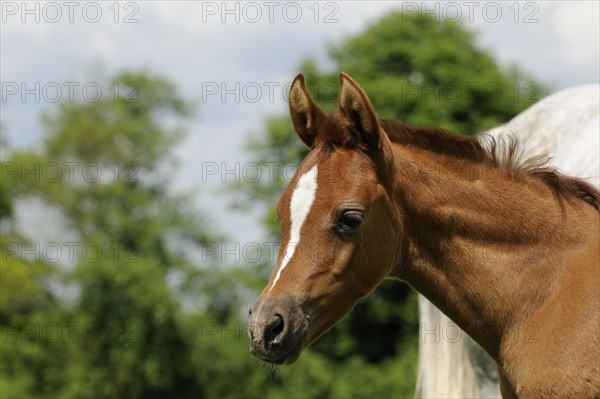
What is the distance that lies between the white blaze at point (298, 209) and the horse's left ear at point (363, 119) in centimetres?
41

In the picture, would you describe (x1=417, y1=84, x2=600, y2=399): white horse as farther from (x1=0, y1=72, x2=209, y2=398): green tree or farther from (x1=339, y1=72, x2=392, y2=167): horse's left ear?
(x1=0, y1=72, x2=209, y2=398): green tree

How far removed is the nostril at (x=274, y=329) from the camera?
5336mm

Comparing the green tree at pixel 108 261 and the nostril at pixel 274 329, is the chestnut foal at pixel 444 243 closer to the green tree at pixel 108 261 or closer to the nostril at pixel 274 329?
the nostril at pixel 274 329

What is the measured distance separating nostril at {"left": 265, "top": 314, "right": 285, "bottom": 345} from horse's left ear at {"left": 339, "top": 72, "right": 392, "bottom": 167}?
114 centimetres

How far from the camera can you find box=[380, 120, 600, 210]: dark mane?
19.8 feet

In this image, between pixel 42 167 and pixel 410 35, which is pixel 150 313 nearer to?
pixel 42 167

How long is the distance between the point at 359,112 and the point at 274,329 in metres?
1.32

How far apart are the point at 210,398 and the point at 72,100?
15.5m

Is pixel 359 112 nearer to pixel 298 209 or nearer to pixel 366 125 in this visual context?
pixel 366 125

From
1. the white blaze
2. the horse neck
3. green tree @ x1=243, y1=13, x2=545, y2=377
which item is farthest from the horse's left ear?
green tree @ x1=243, y1=13, x2=545, y2=377

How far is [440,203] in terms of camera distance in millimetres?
5867

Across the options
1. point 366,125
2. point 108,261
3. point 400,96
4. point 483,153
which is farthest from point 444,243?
point 108,261

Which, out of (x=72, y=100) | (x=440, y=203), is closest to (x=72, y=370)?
(x=72, y=100)

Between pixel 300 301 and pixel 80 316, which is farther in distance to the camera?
pixel 80 316
